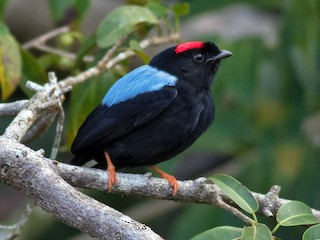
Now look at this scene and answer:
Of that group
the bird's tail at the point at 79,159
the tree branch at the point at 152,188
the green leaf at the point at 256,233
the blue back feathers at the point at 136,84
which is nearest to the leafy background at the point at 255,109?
the blue back feathers at the point at 136,84

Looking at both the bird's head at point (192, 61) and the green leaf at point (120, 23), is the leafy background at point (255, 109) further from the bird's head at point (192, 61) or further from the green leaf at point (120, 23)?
the bird's head at point (192, 61)

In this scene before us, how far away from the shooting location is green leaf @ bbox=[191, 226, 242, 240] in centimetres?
348

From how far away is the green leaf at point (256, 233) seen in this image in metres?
3.45

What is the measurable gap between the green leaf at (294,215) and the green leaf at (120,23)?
1.64 m

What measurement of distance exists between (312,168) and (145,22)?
6.77 ft

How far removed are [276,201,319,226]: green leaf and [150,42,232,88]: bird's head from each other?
4.22ft

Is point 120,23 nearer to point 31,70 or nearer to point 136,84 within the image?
point 136,84

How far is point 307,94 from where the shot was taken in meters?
6.77

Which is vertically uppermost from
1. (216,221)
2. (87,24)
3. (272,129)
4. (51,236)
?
(87,24)

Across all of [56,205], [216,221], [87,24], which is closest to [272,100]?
[216,221]

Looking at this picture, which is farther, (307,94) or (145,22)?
(307,94)

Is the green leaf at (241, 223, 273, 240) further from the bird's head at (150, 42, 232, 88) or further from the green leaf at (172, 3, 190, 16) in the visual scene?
the green leaf at (172, 3, 190, 16)

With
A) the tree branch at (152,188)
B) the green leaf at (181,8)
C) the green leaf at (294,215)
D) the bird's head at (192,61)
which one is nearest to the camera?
the green leaf at (294,215)

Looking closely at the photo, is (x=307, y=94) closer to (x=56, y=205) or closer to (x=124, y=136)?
(x=124, y=136)
